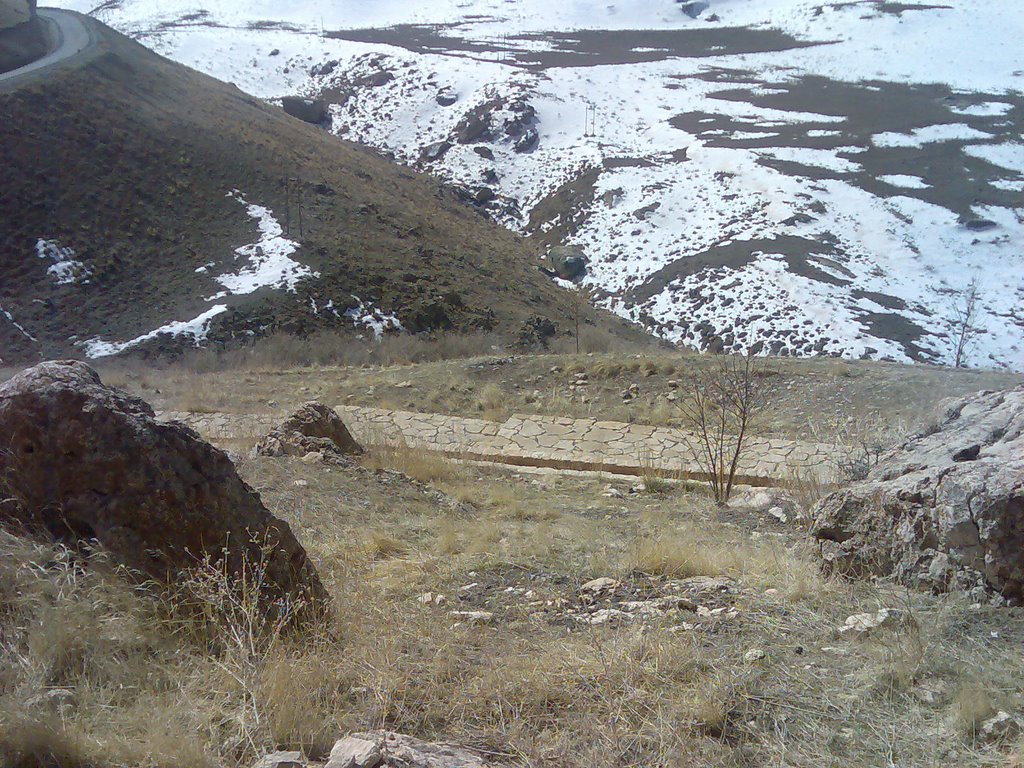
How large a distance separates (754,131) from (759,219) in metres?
15.7

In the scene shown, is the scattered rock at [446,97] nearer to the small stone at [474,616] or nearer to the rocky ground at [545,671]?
the rocky ground at [545,671]

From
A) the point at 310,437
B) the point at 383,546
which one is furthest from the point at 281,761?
the point at 310,437

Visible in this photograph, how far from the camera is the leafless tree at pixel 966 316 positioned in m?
24.8

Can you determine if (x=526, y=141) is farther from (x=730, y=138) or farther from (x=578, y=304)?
(x=578, y=304)

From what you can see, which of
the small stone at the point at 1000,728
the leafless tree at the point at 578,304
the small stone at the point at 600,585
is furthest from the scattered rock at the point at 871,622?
the leafless tree at the point at 578,304

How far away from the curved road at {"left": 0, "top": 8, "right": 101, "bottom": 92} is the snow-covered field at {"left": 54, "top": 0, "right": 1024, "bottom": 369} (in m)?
17.0

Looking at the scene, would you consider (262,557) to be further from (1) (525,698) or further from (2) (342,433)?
(2) (342,433)

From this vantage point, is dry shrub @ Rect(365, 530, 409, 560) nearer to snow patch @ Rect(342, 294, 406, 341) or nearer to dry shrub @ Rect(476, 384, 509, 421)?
dry shrub @ Rect(476, 384, 509, 421)

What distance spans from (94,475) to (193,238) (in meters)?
24.4

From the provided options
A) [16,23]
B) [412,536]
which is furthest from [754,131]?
[412,536]

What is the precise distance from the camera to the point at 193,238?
24969 mm

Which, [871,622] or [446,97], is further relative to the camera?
[446,97]

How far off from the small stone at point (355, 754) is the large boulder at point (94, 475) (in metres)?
0.89

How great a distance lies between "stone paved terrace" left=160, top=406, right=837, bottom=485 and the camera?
27.8 feet
